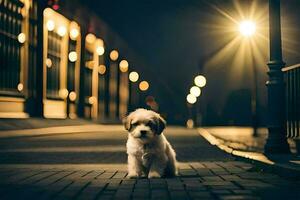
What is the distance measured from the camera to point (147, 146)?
25.9ft

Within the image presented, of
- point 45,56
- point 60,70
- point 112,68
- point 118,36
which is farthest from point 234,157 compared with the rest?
point 118,36

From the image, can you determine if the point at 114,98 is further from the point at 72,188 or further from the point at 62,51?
the point at 72,188

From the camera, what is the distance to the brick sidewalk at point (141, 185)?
21.8ft

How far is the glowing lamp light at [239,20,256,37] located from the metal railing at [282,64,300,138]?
13585mm

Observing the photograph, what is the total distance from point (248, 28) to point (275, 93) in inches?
588

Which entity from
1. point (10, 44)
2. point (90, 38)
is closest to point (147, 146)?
point (10, 44)

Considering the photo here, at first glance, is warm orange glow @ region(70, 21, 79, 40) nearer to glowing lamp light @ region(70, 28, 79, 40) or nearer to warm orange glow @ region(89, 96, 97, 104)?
glowing lamp light @ region(70, 28, 79, 40)

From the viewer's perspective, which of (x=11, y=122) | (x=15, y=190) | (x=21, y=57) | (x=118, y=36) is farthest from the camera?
(x=118, y=36)

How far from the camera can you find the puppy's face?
25.1 feet

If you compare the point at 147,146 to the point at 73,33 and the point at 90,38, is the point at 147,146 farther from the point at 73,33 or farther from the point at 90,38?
the point at 90,38

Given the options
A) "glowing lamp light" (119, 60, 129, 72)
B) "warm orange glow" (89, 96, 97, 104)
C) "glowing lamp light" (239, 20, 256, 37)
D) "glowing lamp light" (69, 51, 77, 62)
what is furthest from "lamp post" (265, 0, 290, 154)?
"glowing lamp light" (119, 60, 129, 72)

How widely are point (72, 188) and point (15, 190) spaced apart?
71cm

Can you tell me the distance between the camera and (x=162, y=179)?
8.14 meters

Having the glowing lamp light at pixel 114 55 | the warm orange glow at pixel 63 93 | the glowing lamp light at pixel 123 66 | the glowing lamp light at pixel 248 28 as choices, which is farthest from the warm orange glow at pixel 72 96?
the glowing lamp light at pixel 248 28
